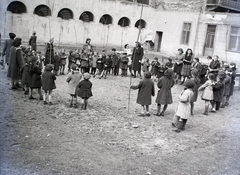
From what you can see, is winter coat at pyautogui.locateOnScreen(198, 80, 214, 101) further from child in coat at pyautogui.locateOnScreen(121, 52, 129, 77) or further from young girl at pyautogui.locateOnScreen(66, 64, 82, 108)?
child in coat at pyautogui.locateOnScreen(121, 52, 129, 77)

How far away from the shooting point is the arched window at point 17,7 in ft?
63.7

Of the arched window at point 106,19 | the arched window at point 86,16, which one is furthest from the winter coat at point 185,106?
the arched window at point 106,19

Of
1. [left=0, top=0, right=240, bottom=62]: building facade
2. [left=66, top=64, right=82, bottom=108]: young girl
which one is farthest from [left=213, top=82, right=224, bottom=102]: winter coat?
[left=0, top=0, right=240, bottom=62]: building facade

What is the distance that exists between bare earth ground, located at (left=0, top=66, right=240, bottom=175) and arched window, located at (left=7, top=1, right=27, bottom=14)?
40.5 ft

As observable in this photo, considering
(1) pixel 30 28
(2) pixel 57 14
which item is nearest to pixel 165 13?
(2) pixel 57 14

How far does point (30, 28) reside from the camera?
1983 cm

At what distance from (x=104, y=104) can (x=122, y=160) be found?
151 inches

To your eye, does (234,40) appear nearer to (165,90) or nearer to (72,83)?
(165,90)

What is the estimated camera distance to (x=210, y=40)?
2109cm

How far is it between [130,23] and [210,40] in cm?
763

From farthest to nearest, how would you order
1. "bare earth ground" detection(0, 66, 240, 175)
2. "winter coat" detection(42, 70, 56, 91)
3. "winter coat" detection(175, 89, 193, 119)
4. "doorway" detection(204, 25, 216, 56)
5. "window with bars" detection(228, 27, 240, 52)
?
"doorway" detection(204, 25, 216, 56), "window with bars" detection(228, 27, 240, 52), "winter coat" detection(42, 70, 56, 91), "winter coat" detection(175, 89, 193, 119), "bare earth ground" detection(0, 66, 240, 175)

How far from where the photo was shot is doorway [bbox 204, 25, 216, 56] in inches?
823

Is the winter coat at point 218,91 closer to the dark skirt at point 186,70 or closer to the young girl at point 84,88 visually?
the dark skirt at point 186,70

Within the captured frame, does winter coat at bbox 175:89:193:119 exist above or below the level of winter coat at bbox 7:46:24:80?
below
